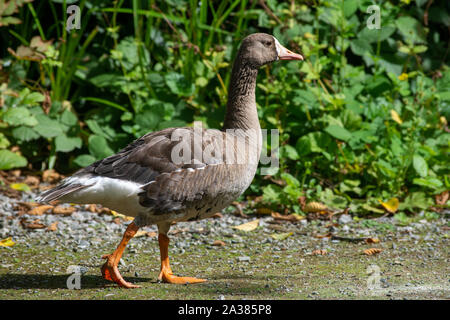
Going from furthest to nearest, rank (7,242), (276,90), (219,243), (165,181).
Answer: (276,90), (219,243), (7,242), (165,181)

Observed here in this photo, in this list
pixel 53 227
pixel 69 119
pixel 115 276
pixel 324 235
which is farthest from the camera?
pixel 69 119

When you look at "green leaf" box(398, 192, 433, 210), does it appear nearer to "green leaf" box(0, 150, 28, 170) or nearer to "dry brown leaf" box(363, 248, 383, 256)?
"dry brown leaf" box(363, 248, 383, 256)

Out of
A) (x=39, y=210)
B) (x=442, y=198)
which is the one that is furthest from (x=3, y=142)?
(x=442, y=198)

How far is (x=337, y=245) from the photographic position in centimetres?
604

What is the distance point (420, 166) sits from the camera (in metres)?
6.98

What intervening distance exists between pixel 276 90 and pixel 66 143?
292 cm

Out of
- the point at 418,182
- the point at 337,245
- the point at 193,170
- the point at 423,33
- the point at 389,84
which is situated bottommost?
the point at 337,245

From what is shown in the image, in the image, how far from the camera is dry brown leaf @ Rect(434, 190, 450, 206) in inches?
282

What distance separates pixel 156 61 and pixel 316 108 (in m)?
2.68

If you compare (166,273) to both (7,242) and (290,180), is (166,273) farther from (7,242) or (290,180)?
(290,180)

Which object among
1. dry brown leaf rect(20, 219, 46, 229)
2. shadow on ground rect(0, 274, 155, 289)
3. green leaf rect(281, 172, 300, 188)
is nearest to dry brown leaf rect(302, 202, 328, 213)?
green leaf rect(281, 172, 300, 188)

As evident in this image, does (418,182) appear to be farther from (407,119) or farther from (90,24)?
(90,24)

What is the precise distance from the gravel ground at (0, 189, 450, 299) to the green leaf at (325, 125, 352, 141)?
3.07ft

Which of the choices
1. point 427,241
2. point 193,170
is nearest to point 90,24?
point 193,170
